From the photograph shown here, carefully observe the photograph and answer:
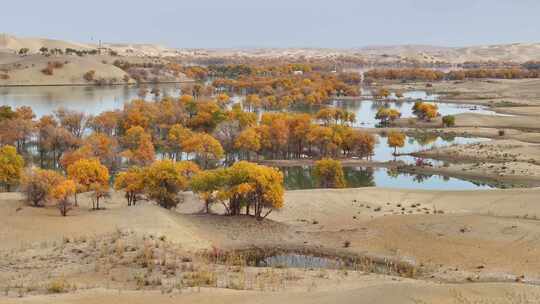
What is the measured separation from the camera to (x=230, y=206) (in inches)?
1378

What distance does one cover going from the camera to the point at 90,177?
38.2 m

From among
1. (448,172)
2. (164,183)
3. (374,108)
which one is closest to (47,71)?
(374,108)

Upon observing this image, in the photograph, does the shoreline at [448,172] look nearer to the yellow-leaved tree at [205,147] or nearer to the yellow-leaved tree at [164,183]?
the yellow-leaved tree at [205,147]

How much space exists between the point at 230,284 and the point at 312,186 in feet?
102

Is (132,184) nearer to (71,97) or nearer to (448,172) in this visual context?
(448,172)

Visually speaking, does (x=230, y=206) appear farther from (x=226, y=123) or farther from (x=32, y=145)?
(x=32, y=145)

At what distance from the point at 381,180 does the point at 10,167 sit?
1217 inches

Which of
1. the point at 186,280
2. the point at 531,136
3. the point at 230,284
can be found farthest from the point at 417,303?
the point at 531,136

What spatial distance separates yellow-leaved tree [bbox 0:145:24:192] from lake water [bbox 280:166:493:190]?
21.1 metres

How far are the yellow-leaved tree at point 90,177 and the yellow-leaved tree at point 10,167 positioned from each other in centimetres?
687

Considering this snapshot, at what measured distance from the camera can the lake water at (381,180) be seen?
53344mm

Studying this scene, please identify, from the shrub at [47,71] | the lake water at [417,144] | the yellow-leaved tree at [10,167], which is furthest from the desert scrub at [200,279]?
the shrub at [47,71]

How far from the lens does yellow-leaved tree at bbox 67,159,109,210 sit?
123 feet

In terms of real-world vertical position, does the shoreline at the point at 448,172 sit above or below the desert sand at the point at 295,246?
below
